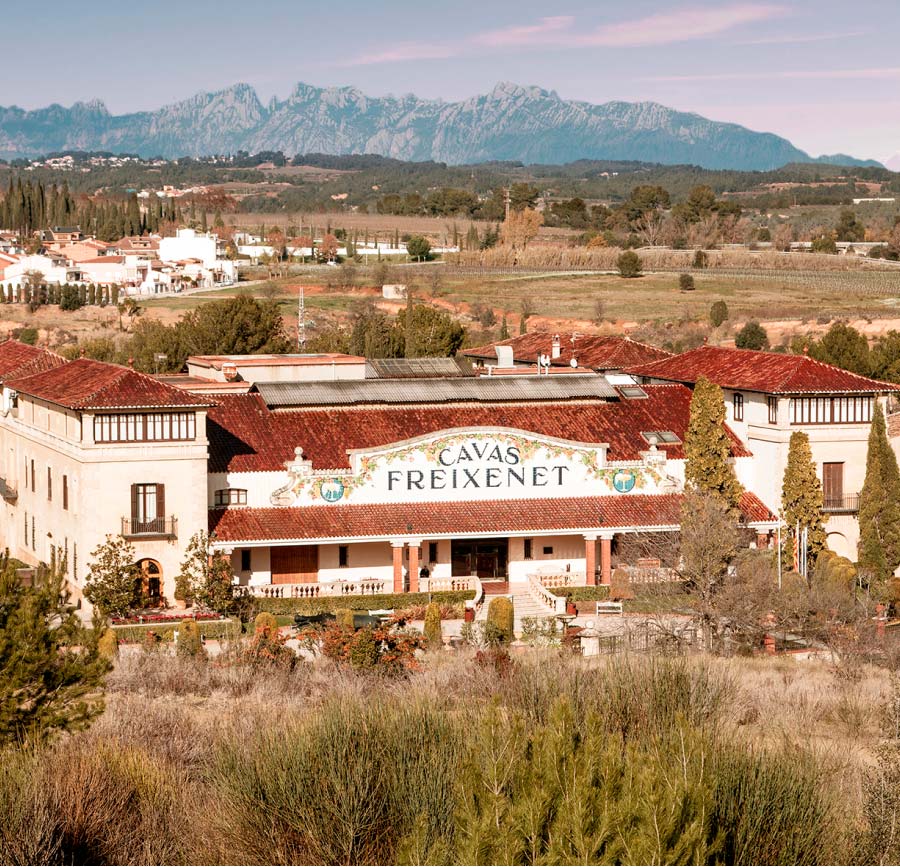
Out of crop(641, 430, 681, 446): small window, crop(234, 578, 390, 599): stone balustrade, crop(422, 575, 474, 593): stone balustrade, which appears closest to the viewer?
crop(234, 578, 390, 599): stone balustrade

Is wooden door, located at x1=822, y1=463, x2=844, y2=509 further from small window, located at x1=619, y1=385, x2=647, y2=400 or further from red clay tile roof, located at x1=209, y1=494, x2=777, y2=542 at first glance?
small window, located at x1=619, y1=385, x2=647, y2=400

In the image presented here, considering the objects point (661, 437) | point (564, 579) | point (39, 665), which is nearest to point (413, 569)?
point (564, 579)

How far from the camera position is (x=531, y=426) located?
5325 centimetres

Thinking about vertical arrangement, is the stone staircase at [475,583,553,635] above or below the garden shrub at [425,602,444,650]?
below

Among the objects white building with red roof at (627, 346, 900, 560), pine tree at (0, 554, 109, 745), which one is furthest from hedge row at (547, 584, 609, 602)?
pine tree at (0, 554, 109, 745)

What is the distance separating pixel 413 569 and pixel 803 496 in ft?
37.6

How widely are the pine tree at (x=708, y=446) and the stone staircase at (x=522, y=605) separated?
567 centimetres

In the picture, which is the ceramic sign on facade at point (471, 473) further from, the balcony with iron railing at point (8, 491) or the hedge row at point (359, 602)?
the balcony with iron railing at point (8, 491)

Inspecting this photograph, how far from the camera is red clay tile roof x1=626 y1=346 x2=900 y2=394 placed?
5178 centimetres

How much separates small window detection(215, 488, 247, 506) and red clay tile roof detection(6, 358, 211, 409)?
2938 millimetres

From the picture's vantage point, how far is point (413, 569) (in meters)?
49.4

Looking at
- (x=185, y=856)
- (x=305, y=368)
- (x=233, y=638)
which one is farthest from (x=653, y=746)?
(x=305, y=368)

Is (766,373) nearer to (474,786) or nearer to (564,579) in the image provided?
(564,579)

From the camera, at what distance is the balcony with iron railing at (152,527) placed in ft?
154
